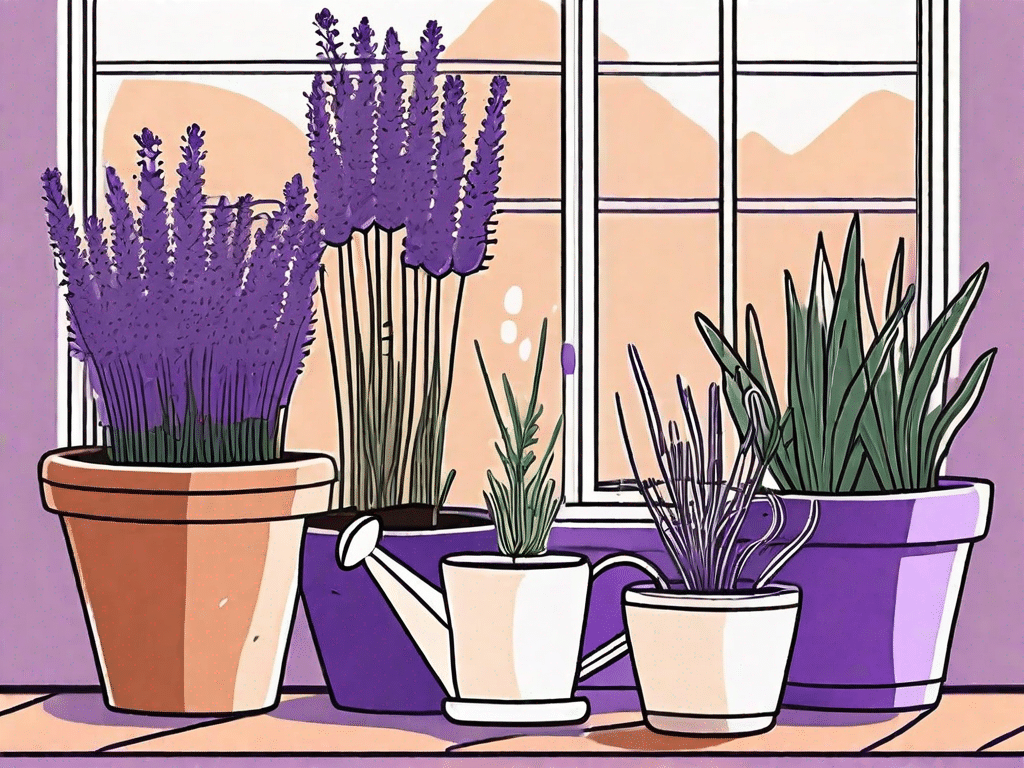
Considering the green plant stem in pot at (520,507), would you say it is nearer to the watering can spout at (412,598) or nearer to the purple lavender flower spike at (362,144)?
the watering can spout at (412,598)

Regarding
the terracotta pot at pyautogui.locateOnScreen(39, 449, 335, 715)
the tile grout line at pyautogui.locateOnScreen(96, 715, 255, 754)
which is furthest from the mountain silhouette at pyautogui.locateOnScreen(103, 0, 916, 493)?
the tile grout line at pyautogui.locateOnScreen(96, 715, 255, 754)

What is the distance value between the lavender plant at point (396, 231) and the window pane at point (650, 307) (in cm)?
17

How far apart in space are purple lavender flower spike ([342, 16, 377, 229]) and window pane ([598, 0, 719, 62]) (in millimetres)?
302

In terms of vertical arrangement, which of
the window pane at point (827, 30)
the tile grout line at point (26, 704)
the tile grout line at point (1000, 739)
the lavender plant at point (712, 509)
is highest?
the window pane at point (827, 30)

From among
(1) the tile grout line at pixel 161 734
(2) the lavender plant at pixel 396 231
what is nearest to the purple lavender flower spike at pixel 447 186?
(2) the lavender plant at pixel 396 231

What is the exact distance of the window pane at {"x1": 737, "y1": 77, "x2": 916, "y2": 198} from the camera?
149cm

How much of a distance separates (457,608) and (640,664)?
19cm

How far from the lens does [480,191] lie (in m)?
1.36

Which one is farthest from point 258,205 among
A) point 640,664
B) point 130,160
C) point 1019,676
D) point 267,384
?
point 1019,676

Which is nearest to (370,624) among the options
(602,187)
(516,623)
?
(516,623)

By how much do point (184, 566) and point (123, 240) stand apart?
345 millimetres

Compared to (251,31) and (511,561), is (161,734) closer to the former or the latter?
(511,561)

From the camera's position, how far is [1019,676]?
1.48 m

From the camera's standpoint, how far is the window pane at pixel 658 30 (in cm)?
149
